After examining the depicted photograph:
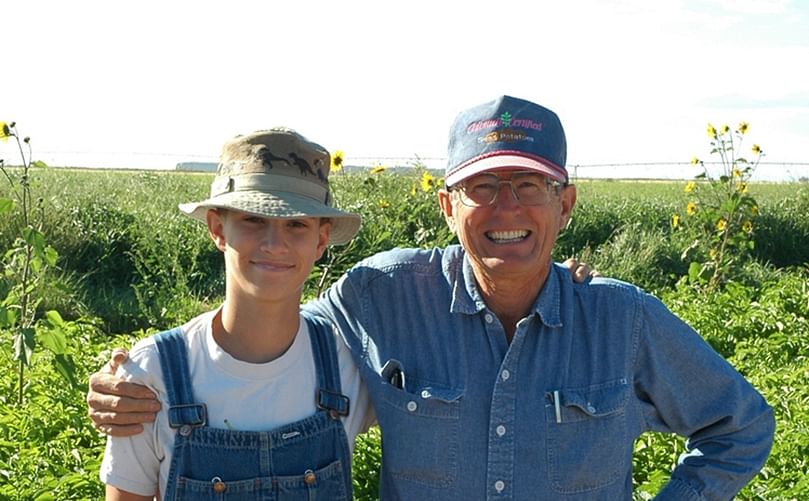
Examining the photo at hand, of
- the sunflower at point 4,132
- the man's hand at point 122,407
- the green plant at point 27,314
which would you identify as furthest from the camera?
the sunflower at point 4,132

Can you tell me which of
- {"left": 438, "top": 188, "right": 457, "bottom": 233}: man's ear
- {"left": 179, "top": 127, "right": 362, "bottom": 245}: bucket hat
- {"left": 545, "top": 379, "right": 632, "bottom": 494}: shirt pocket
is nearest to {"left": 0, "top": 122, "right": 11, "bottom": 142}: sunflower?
{"left": 179, "top": 127, "right": 362, "bottom": 245}: bucket hat

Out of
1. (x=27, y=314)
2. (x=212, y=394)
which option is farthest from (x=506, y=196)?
(x=27, y=314)

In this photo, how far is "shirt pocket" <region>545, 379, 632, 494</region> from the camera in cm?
223

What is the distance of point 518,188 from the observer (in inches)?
90.4

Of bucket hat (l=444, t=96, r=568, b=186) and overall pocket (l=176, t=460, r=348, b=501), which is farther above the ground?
bucket hat (l=444, t=96, r=568, b=186)

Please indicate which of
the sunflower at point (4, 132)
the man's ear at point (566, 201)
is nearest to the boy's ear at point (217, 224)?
the man's ear at point (566, 201)

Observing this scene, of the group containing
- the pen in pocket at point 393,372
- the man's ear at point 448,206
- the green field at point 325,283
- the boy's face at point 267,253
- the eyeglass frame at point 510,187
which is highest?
the eyeglass frame at point 510,187

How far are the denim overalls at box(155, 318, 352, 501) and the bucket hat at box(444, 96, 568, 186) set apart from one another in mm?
562

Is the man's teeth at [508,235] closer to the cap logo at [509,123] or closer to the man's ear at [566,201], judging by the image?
the man's ear at [566,201]

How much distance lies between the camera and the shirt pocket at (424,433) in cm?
223

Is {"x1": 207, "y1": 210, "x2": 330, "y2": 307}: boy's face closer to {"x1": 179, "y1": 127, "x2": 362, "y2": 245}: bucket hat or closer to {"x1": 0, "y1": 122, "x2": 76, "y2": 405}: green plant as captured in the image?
{"x1": 179, "y1": 127, "x2": 362, "y2": 245}: bucket hat

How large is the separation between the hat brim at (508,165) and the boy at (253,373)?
1.00ft

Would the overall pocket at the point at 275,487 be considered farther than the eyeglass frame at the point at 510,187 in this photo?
No

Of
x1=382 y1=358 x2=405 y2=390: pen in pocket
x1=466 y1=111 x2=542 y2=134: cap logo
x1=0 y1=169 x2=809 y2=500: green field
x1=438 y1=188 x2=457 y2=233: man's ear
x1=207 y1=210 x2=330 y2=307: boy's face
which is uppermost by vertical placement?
x1=466 y1=111 x2=542 y2=134: cap logo
